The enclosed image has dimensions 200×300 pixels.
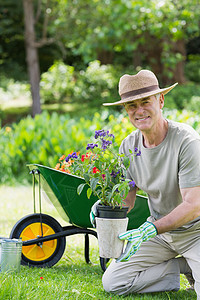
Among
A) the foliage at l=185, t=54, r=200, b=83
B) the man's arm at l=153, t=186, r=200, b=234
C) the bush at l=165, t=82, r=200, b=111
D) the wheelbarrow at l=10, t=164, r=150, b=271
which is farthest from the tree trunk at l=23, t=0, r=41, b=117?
the foliage at l=185, t=54, r=200, b=83

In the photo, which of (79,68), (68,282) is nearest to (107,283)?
(68,282)

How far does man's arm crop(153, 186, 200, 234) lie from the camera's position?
2336mm

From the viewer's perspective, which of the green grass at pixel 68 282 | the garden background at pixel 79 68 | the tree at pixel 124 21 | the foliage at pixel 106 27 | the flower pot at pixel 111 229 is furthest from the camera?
the foliage at pixel 106 27

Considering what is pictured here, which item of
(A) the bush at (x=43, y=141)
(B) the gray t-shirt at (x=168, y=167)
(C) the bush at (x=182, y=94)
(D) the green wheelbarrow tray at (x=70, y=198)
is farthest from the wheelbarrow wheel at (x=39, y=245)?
(C) the bush at (x=182, y=94)

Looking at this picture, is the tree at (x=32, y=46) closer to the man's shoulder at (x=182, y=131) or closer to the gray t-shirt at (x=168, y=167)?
the gray t-shirt at (x=168, y=167)

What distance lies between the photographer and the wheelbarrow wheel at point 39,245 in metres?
3.14

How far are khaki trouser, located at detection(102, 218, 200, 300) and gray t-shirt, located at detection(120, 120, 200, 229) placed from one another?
117mm

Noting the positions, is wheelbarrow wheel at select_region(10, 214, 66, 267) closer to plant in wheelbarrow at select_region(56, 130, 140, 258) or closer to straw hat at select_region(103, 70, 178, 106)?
plant in wheelbarrow at select_region(56, 130, 140, 258)

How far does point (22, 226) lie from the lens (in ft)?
10.3

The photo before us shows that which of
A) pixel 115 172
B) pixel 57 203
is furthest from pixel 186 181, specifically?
pixel 57 203

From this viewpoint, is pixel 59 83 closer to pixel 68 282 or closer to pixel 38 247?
pixel 38 247

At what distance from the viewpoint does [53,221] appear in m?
3.19

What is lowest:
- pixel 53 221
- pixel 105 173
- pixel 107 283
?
pixel 107 283

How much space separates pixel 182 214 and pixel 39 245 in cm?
118
